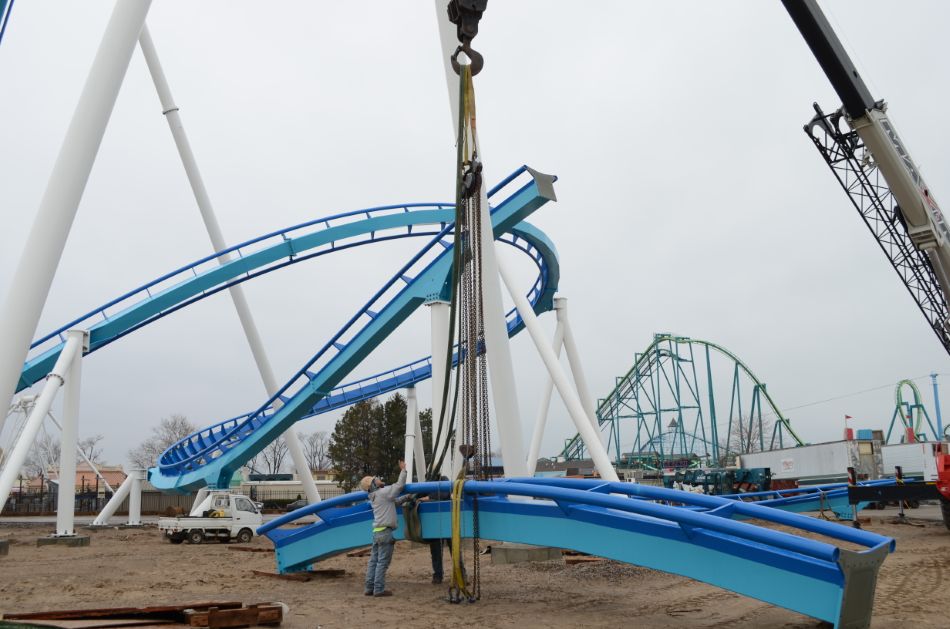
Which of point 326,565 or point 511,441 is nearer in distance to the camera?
point 511,441

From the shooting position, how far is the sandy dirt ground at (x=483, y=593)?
7.21m

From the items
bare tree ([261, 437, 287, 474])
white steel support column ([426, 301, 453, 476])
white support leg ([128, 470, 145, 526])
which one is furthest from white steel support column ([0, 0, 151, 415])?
bare tree ([261, 437, 287, 474])

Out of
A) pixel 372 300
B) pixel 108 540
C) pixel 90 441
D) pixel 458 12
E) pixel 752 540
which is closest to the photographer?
pixel 752 540

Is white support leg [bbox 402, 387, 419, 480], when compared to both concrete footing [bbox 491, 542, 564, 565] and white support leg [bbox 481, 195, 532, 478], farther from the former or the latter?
white support leg [bbox 481, 195, 532, 478]

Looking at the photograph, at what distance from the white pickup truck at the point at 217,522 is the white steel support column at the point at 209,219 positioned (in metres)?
2.10

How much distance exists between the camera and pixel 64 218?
8.41 m

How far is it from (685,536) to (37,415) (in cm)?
1528

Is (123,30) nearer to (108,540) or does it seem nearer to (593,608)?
(593,608)

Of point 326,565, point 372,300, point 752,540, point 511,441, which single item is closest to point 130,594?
point 326,565

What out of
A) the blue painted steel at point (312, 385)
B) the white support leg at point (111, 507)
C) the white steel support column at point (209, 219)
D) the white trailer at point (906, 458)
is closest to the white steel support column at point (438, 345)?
the blue painted steel at point (312, 385)

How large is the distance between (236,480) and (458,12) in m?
36.7

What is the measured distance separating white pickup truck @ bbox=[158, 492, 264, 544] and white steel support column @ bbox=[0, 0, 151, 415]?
1268 centimetres

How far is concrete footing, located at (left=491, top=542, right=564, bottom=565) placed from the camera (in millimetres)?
11922

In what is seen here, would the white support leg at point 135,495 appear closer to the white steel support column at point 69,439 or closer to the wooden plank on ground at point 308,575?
the white steel support column at point 69,439
